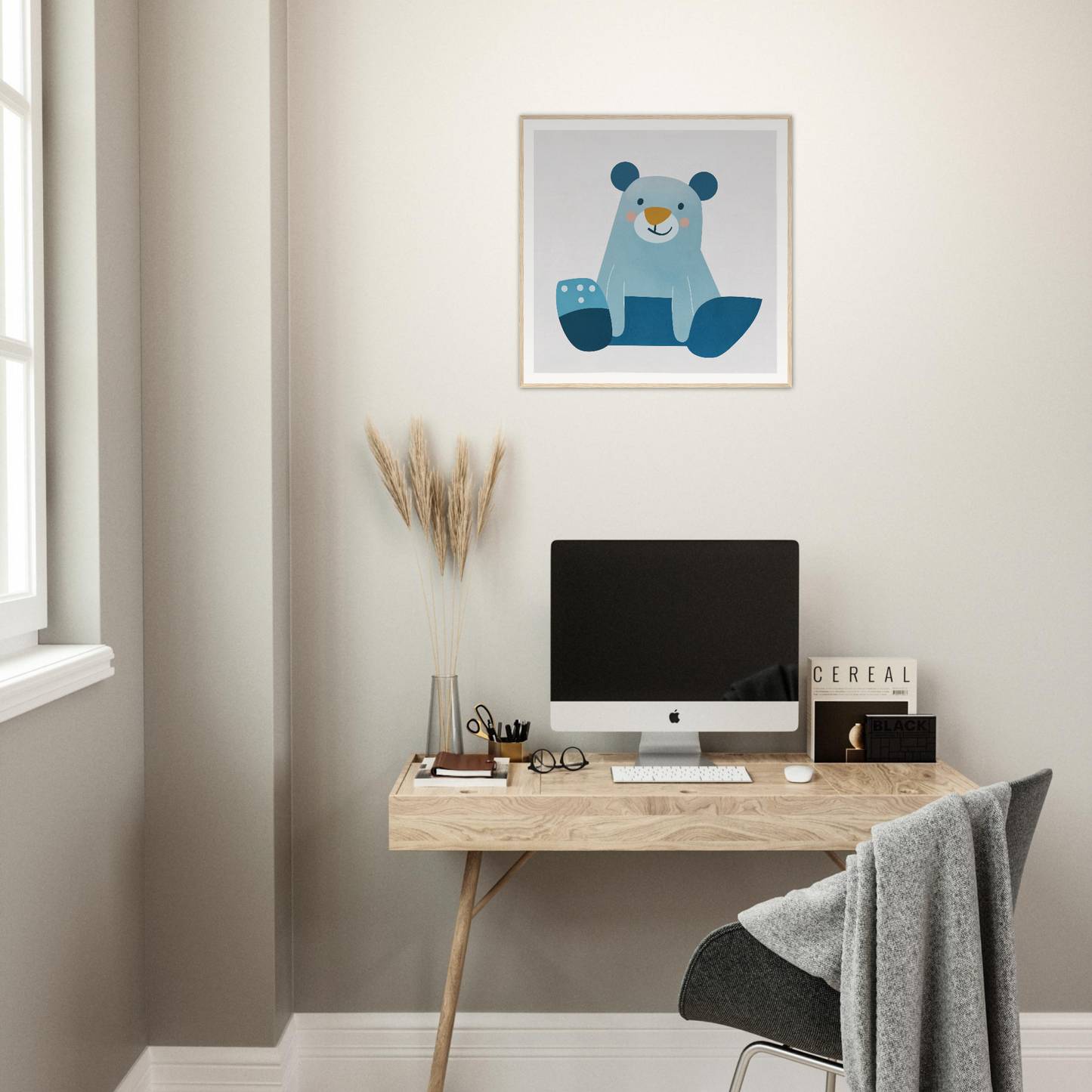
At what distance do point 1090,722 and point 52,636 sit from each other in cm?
230

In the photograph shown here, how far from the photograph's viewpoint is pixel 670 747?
6.70ft

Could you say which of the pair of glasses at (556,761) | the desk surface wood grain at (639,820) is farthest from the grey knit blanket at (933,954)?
the pair of glasses at (556,761)

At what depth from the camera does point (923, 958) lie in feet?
4.34

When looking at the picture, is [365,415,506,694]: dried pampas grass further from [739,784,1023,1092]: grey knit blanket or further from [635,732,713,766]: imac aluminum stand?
[739,784,1023,1092]: grey knit blanket

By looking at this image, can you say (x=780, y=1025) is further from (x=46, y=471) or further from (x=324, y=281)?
(x=324, y=281)

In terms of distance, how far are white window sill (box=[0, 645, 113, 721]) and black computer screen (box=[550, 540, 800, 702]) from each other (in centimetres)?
95

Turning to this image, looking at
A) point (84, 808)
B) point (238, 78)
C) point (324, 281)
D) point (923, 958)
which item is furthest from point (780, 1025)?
point (238, 78)

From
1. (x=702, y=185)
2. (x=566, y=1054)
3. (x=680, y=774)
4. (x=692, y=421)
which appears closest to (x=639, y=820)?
(x=680, y=774)

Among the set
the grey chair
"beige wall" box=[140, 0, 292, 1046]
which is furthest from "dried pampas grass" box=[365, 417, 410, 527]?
the grey chair

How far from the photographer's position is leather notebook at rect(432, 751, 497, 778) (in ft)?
6.22

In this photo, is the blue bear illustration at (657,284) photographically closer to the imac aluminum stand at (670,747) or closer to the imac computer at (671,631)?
the imac computer at (671,631)

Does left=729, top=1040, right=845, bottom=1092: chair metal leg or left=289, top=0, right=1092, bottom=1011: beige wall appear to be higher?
left=289, top=0, right=1092, bottom=1011: beige wall

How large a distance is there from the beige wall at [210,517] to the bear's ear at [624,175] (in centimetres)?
78

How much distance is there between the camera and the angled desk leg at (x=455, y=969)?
1892mm
